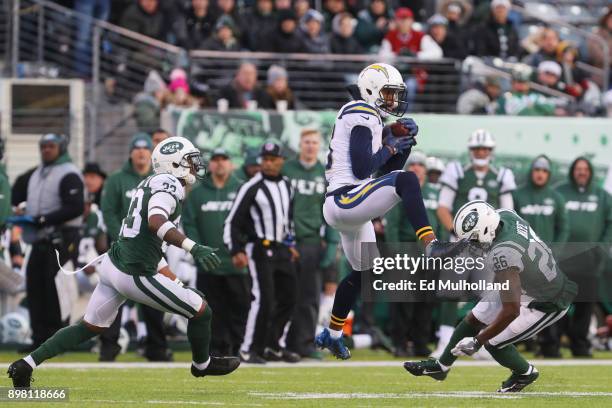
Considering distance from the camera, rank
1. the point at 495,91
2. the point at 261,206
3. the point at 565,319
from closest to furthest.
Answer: the point at 261,206 → the point at 565,319 → the point at 495,91

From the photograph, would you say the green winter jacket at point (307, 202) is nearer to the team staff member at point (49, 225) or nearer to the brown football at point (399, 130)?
the team staff member at point (49, 225)

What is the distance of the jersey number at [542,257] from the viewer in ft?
32.2

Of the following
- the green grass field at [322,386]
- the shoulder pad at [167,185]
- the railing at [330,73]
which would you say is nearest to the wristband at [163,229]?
the shoulder pad at [167,185]

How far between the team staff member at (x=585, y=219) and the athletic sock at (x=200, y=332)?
19.1ft

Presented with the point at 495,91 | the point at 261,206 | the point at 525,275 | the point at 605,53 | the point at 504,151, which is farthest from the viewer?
the point at 605,53

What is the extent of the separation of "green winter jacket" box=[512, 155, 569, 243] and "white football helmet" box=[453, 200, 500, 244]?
4890mm

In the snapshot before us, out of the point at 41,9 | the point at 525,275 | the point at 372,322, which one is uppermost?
the point at 41,9

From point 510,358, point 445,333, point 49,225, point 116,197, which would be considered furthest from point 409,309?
point 510,358

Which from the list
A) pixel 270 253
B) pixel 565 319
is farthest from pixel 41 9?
pixel 565 319

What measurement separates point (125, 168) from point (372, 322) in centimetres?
330

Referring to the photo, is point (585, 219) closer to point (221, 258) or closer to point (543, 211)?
point (543, 211)

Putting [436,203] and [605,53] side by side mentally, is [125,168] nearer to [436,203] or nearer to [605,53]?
[436,203]

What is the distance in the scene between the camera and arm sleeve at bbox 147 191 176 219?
942 centimetres

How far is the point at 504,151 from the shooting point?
1580cm
